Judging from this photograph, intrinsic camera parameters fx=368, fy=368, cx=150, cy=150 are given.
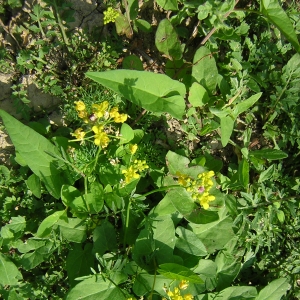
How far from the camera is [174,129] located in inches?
135

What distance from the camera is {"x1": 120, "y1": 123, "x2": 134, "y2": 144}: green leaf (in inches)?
109

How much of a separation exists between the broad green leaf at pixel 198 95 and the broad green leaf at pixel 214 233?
97 cm

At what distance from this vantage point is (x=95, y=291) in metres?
2.57

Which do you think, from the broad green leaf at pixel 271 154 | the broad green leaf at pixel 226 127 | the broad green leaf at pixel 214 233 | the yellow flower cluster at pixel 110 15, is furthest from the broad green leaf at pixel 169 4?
the broad green leaf at pixel 214 233

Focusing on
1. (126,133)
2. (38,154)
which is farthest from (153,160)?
(38,154)

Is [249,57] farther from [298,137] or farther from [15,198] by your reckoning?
[15,198]

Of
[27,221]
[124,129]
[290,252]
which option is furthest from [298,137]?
[27,221]

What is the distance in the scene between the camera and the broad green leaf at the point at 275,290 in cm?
306

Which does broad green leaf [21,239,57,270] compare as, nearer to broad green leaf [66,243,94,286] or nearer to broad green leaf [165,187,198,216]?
broad green leaf [66,243,94,286]

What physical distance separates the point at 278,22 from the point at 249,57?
88cm

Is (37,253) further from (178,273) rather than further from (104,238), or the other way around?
(178,273)

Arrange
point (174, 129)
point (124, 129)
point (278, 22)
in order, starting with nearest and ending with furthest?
1. point (278, 22)
2. point (124, 129)
3. point (174, 129)

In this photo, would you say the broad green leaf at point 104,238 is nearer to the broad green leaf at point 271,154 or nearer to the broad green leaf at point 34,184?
the broad green leaf at point 34,184

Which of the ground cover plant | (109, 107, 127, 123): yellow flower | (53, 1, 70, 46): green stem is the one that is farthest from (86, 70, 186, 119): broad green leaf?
(53, 1, 70, 46): green stem
